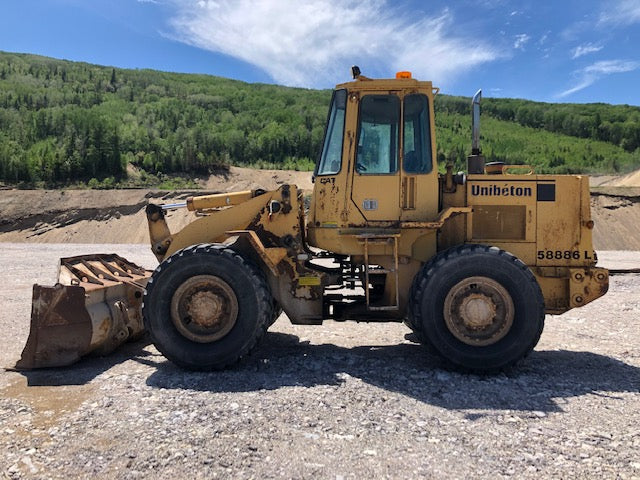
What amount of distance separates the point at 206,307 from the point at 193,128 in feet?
151

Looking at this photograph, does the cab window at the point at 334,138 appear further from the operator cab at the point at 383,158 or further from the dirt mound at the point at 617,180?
the dirt mound at the point at 617,180

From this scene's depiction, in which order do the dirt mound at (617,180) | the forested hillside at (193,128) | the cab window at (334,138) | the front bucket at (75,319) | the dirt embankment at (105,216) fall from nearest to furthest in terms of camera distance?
1. the front bucket at (75,319)
2. the cab window at (334,138)
3. the dirt embankment at (105,216)
4. the dirt mound at (617,180)
5. the forested hillside at (193,128)

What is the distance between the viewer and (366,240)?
559 cm

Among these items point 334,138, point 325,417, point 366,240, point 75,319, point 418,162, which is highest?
point 334,138

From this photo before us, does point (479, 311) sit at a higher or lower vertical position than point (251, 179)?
lower

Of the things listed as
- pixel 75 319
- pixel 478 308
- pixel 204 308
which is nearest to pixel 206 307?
pixel 204 308

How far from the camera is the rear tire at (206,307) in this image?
5254 millimetres

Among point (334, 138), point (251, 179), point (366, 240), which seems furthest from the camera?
point (251, 179)

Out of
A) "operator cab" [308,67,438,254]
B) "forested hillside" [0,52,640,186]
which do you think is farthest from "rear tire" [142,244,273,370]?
"forested hillside" [0,52,640,186]

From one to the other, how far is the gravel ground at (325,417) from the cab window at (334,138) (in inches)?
80.4

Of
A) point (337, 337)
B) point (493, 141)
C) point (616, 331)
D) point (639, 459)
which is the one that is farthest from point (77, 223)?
point (493, 141)

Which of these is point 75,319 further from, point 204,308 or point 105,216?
point 105,216

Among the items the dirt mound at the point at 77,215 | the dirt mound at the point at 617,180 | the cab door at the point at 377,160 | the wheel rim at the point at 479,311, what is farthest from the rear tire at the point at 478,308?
the dirt mound at the point at 617,180

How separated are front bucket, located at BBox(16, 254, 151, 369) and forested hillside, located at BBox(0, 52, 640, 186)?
20029mm
